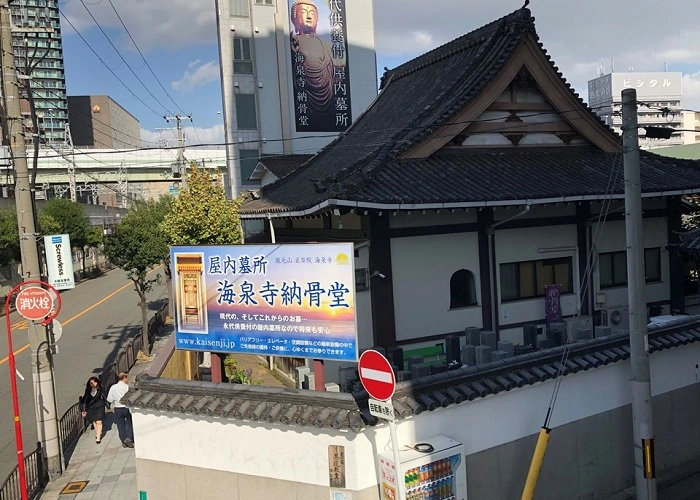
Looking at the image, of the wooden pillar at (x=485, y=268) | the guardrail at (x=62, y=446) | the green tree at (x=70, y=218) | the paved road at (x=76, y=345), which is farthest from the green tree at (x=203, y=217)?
the green tree at (x=70, y=218)

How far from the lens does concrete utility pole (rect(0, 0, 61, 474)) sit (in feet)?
39.5

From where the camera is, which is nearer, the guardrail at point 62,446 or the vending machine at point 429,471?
the vending machine at point 429,471

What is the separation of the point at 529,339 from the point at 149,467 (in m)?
9.36

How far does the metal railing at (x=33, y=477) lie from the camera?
10639 mm

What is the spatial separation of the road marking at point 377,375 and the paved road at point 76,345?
32.7 ft

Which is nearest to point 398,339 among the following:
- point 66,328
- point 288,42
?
point 66,328

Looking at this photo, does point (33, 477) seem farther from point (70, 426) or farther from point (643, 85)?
point (643, 85)

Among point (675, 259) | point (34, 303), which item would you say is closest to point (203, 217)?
point (34, 303)

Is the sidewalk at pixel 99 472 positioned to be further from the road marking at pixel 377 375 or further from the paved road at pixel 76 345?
the road marking at pixel 377 375

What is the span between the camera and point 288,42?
4406 centimetres

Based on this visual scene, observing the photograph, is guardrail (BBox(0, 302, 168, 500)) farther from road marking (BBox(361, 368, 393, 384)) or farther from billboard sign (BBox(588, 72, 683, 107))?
billboard sign (BBox(588, 72, 683, 107))

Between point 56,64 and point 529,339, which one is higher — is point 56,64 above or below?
above

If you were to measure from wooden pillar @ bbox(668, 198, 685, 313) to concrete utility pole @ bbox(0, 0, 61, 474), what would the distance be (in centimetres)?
1682

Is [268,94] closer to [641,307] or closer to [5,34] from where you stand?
[5,34]
